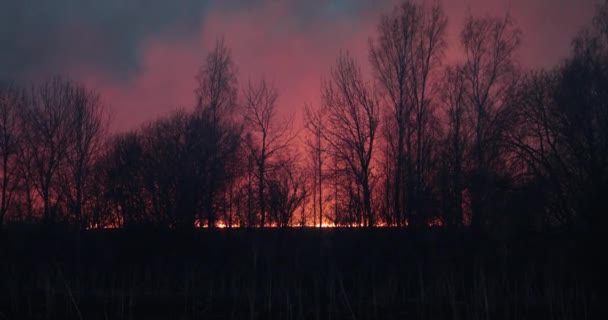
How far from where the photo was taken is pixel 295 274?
15.8 m

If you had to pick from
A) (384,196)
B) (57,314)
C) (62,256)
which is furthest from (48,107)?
(57,314)

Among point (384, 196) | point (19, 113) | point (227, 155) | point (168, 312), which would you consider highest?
point (19, 113)

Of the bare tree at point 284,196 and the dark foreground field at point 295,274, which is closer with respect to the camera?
the dark foreground field at point 295,274

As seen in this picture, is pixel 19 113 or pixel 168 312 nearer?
pixel 168 312

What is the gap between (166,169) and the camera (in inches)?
982

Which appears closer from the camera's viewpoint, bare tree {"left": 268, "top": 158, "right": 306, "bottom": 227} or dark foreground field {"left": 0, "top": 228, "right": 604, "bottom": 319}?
dark foreground field {"left": 0, "top": 228, "right": 604, "bottom": 319}

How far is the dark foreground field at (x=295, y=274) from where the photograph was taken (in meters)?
11.1

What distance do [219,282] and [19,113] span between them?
20.9 m

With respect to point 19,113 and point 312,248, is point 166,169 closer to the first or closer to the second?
point 312,248

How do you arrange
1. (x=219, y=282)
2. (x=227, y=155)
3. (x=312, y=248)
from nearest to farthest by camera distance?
(x=219, y=282)
(x=312, y=248)
(x=227, y=155)

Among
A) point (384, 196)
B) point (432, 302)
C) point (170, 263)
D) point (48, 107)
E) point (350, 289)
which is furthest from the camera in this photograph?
point (48, 107)

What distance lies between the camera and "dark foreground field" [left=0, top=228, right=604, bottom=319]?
36.6ft

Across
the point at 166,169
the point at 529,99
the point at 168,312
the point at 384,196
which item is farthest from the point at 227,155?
the point at 168,312

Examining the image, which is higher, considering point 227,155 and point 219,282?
point 227,155
